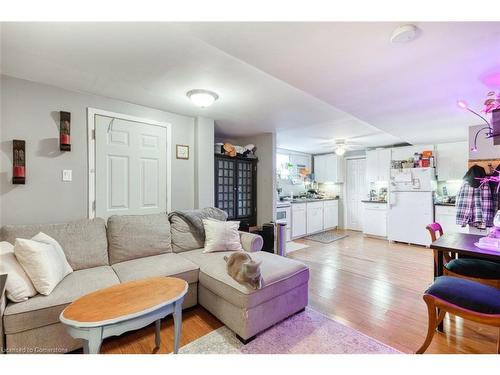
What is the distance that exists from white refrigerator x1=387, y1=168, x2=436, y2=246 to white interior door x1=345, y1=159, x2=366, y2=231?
122cm

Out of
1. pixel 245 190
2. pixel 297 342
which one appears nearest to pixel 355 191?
pixel 245 190

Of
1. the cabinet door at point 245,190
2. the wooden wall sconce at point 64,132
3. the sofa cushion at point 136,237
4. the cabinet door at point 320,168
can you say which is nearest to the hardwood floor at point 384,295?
the cabinet door at point 245,190

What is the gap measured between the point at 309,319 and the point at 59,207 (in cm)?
271

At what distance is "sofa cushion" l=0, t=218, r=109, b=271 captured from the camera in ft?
6.28

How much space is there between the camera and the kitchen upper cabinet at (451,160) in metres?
4.38

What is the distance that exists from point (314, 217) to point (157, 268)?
432 centimetres

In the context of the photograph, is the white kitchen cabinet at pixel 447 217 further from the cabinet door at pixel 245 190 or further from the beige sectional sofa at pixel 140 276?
the beige sectional sofa at pixel 140 276

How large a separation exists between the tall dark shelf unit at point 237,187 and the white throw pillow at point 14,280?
8.11 ft

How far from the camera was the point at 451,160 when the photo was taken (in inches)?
177

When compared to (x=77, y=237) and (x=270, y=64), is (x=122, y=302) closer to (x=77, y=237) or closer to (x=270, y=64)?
(x=77, y=237)

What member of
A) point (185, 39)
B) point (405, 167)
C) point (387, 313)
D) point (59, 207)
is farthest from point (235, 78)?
point (405, 167)

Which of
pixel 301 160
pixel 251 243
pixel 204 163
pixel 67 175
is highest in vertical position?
pixel 301 160
